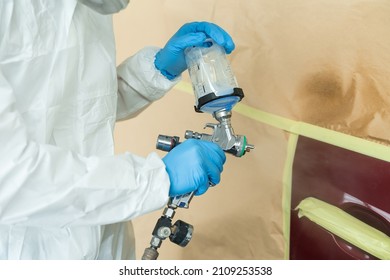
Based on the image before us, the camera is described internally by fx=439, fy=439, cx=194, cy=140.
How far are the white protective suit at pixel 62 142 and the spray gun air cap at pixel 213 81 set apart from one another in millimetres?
146

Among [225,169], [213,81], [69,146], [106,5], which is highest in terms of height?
[106,5]

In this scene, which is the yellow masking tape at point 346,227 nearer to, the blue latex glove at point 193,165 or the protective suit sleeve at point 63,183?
the blue latex glove at point 193,165

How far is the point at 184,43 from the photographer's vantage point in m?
0.87

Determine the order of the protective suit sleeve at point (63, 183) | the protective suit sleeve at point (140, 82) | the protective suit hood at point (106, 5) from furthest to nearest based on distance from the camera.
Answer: the protective suit sleeve at point (140, 82) → the protective suit hood at point (106, 5) → the protective suit sleeve at point (63, 183)

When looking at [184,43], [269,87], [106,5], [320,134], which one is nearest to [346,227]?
[320,134]

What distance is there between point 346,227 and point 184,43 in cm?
48

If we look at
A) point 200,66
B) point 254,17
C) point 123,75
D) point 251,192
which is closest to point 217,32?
point 200,66

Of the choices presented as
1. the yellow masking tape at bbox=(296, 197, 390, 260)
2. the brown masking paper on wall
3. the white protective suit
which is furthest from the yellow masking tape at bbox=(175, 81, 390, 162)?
the white protective suit

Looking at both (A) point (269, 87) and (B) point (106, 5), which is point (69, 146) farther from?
(A) point (269, 87)

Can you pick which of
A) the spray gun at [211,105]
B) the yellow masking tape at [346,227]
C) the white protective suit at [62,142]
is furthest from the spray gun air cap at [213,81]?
the yellow masking tape at [346,227]

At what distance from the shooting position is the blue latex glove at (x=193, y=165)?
75cm

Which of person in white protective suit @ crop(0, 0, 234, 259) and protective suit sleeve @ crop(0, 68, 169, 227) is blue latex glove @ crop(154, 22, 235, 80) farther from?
protective suit sleeve @ crop(0, 68, 169, 227)

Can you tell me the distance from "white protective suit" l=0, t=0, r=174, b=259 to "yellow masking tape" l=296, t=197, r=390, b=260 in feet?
1.21
